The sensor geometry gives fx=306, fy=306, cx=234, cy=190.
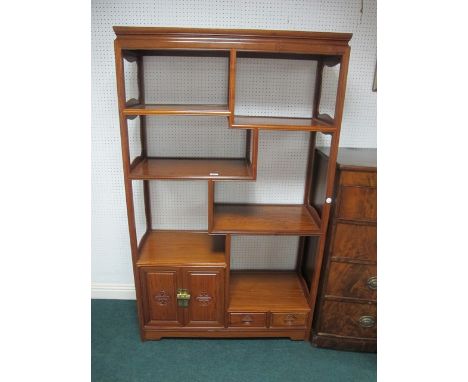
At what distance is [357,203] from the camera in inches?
65.1

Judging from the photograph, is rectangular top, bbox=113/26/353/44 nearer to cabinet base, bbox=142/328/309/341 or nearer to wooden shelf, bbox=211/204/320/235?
wooden shelf, bbox=211/204/320/235

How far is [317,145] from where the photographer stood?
200 cm

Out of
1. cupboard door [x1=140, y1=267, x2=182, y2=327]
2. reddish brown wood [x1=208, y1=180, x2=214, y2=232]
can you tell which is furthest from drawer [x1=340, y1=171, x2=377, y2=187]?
cupboard door [x1=140, y1=267, x2=182, y2=327]

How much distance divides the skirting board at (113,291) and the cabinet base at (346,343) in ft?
4.47

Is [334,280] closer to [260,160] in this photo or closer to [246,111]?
[260,160]

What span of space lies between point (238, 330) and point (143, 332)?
1.98 ft

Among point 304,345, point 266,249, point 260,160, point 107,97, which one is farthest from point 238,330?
point 107,97

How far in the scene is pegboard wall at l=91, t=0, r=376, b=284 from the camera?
5.77ft

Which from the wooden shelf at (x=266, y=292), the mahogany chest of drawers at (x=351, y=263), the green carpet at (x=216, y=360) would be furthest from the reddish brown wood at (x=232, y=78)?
the green carpet at (x=216, y=360)

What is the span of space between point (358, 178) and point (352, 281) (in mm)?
628

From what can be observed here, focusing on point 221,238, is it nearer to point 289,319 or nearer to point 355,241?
point 289,319

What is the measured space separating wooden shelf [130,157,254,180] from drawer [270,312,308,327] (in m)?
0.94

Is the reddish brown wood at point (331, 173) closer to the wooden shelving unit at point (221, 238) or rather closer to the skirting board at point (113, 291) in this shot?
the wooden shelving unit at point (221, 238)

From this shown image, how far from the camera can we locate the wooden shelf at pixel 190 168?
64.6 inches
